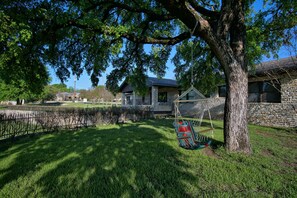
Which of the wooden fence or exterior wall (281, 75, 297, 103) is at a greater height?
exterior wall (281, 75, 297, 103)

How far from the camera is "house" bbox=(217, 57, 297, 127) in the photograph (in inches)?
410

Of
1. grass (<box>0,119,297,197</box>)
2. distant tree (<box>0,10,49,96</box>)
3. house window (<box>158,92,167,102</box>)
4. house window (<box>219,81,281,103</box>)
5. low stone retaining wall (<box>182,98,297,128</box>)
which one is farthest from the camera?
house window (<box>158,92,167,102</box>)

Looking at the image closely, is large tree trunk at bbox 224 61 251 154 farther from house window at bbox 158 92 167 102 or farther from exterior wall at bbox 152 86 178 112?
house window at bbox 158 92 167 102

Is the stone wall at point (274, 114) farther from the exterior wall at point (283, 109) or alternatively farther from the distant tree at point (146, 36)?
the distant tree at point (146, 36)

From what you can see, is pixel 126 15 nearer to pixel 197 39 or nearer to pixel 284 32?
pixel 197 39

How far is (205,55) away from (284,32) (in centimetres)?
368

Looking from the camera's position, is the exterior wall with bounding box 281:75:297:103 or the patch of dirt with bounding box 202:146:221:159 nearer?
the patch of dirt with bounding box 202:146:221:159

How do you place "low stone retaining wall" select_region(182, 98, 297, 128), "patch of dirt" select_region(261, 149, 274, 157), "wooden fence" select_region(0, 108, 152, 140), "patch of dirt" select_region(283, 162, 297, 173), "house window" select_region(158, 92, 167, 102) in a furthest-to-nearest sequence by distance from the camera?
"house window" select_region(158, 92, 167, 102)
"low stone retaining wall" select_region(182, 98, 297, 128)
"wooden fence" select_region(0, 108, 152, 140)
"patch of dirt" select_region(261, 149, 274, 157)
"patch of dirt" select_region(283, 162, 297, 173)

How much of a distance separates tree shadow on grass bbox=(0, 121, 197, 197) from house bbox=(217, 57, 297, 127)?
30.2ft

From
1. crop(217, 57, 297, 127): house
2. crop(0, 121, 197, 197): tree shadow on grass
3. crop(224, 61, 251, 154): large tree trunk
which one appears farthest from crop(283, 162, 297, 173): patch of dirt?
crop(217, 57, 297, 127): house

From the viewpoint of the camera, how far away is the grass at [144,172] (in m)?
2.87

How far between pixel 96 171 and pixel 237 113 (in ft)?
13.4

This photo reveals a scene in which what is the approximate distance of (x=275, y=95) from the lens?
11.4 m

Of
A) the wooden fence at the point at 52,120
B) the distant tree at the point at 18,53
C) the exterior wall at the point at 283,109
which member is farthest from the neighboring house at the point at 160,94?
the distant tree at the point at 18,53
